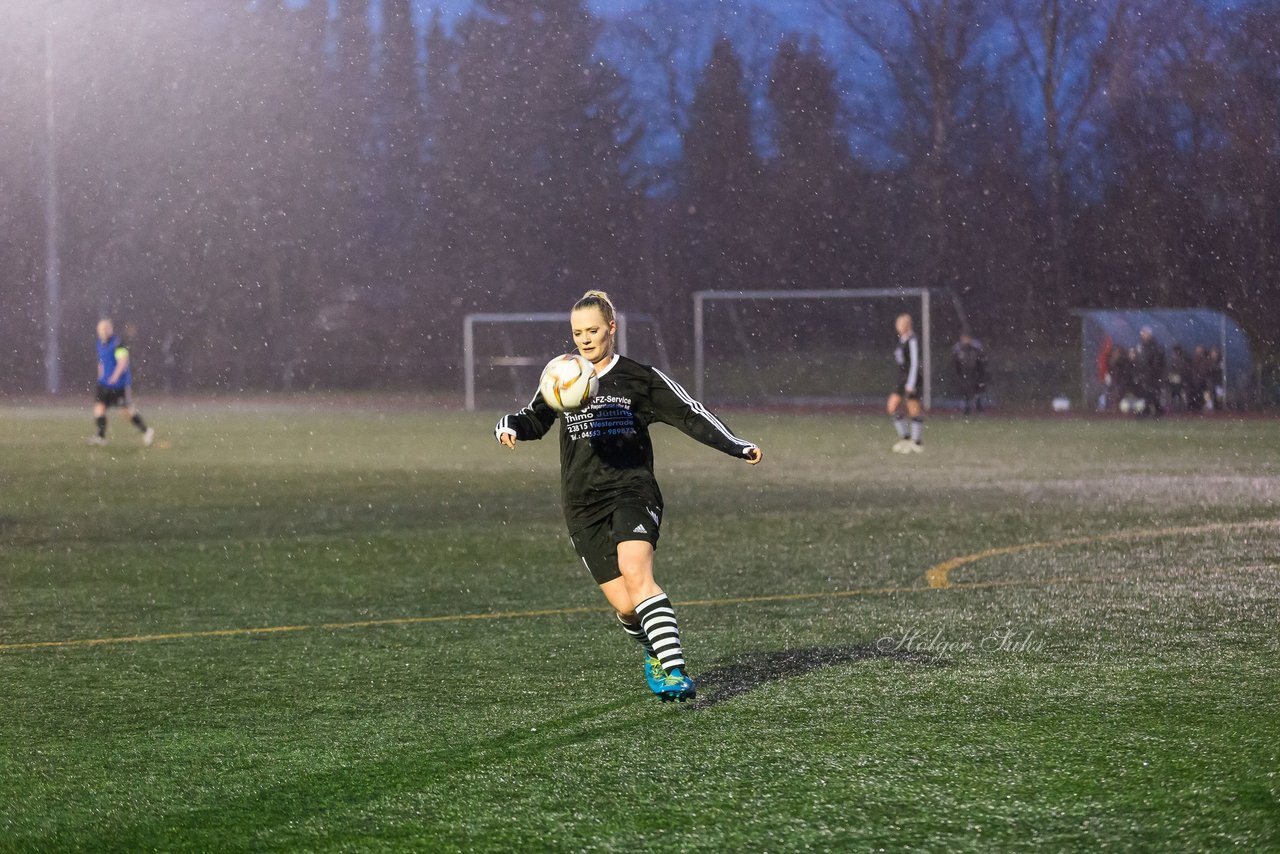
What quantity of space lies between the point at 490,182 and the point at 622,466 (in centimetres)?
4886

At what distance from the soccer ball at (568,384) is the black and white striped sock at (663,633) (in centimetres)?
83

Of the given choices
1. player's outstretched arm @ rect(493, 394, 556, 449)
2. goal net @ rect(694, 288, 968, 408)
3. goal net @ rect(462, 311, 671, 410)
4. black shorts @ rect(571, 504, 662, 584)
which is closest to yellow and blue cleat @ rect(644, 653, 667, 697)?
black shorts @ rect(571, 504, 662, 584)

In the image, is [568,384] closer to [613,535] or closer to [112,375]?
[613,535]

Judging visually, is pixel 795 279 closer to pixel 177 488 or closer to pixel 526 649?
pixel 177 488

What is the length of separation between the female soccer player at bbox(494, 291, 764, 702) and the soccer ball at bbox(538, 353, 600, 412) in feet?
0.24

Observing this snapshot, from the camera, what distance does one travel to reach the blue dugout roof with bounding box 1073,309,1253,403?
34062 mm

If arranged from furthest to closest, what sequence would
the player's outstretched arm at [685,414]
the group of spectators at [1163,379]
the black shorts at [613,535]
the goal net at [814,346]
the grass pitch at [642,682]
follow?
the goal net at [814,346] → the group of spectators at [1163,379] → the player's outstretched arm at [685,414] → the black shorts at [613,535] → the grass pitch at [642,682]

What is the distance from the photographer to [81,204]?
51.8 m

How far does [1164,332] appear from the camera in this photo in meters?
34.6

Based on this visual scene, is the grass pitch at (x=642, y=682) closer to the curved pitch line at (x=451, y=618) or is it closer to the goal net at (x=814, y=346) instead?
the curved pitch line at (x=451, y=618)

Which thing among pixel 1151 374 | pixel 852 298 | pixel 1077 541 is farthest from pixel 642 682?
pixel 852 298

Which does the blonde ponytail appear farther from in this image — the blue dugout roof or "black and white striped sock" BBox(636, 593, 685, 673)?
the blue dugout roof

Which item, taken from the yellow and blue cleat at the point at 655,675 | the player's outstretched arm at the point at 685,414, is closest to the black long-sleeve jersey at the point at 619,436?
the player's outstretched arm at the point at 685,414

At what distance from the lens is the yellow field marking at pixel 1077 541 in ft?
33.2
